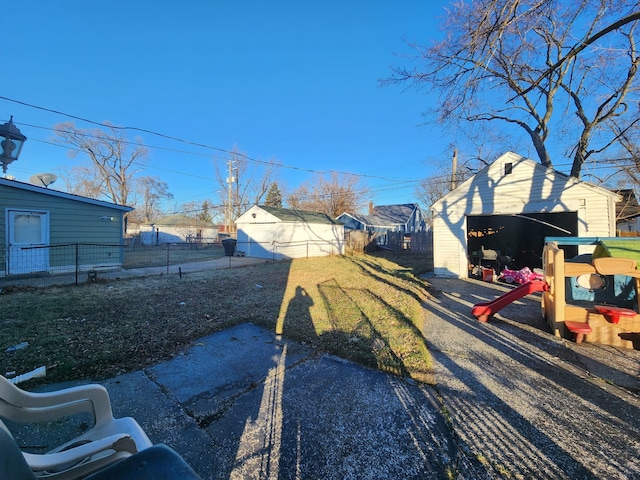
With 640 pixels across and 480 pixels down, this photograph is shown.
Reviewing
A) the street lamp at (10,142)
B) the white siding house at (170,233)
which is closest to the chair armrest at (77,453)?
the street lamp at (10,142)

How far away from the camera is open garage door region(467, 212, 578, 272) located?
493 inches

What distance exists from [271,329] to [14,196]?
10.1 m

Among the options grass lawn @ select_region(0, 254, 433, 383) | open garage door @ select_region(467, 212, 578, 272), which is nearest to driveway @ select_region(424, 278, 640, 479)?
grass lawn @ select_region(0, 254, 433, 383)

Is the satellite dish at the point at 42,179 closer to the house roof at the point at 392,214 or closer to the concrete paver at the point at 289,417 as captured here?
the concrete paver at the point at 289,417

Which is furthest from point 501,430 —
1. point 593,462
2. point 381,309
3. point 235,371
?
point 381,309

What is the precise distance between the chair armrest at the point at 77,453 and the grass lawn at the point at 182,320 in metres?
2.50

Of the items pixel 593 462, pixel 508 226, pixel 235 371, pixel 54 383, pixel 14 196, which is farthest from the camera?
pixel 508 226

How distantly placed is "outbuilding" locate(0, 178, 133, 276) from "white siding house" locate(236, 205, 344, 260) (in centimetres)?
719

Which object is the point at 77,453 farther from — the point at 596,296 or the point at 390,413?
the point at 596,296

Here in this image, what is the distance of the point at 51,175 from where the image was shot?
10.5m

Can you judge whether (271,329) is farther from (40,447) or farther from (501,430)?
(501,430)

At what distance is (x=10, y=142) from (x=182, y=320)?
4.18 meters

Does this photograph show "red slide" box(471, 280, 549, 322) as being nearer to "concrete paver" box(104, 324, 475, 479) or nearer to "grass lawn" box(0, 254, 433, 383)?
"grass lawn" box(0, 254, 433, 383)

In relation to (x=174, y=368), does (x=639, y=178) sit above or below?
above
